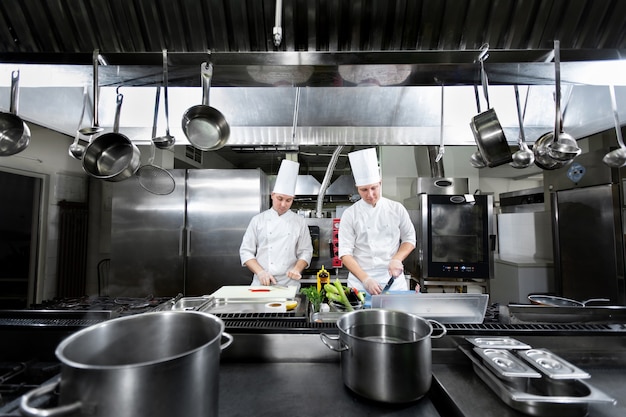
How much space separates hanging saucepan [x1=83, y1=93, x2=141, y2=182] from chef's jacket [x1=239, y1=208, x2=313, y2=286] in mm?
1205

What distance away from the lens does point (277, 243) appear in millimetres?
2395

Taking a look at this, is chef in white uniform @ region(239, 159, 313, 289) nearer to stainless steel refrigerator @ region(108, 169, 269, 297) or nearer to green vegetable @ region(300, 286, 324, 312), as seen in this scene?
stainless steel refrigerator @ region(108, 169, 269, 297)

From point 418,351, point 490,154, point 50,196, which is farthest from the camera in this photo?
point 50,196

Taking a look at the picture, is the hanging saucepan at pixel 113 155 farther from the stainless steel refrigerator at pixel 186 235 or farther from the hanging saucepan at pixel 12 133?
the stainless steel refrigerator at pixel 186 235

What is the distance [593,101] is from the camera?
2.00 m

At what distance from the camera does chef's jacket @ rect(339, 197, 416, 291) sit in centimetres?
211

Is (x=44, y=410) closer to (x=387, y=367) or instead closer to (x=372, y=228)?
(x=387, y=367)

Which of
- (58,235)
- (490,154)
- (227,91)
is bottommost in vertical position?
(58,235)

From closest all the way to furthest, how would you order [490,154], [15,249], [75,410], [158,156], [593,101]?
[75,410] → [490,154] → [593,101] → [15,249] → [158,156]

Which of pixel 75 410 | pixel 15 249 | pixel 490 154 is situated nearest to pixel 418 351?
pixel 75 410

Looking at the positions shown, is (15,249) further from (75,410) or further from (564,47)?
(564,47)

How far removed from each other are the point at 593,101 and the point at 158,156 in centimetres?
441

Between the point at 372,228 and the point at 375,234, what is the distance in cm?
5

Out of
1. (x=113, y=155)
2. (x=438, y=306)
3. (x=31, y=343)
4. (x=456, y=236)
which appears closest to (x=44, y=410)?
(x=31, y=343)
